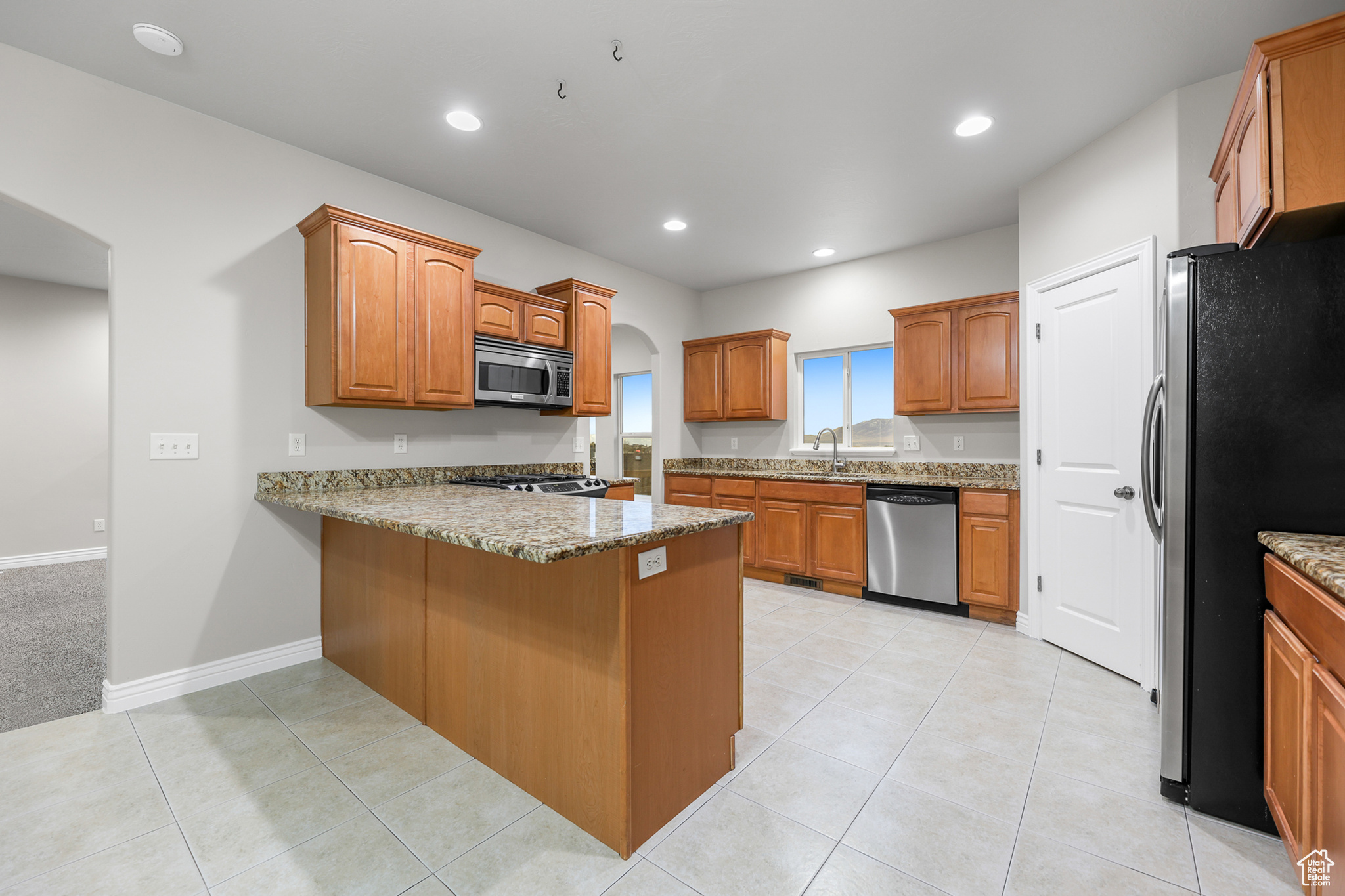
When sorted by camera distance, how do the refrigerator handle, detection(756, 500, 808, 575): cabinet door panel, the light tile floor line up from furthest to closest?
detection(756, 500, 808, 575): cabinet door panel < the refrigerator handle < the light tile floor

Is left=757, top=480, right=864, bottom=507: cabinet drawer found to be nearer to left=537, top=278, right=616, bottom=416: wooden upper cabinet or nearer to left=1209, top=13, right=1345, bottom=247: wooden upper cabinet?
left=537, top=278, right=616, bottom=416: wooden upper cabinet

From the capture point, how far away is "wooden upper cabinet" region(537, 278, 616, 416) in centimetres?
396

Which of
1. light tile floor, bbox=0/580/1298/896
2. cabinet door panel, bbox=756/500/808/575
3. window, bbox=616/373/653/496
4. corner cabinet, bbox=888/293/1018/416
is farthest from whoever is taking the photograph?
window, bbox=616/373/653/496

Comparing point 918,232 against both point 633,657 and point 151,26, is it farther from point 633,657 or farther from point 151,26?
point 151,26

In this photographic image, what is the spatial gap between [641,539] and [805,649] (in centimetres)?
207

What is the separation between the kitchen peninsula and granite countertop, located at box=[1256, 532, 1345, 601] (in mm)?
1321

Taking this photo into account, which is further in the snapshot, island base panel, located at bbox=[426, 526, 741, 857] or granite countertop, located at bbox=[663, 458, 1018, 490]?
granite countertop, located at bbox=[663, 458, 1018, 490]

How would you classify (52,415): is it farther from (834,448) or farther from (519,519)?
(834,448)

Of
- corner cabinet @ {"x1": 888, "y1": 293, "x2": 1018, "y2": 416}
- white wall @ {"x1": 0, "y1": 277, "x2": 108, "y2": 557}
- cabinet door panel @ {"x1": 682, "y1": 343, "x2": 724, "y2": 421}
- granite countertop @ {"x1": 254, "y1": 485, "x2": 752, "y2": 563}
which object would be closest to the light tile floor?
granite countertop @ {"x1": 254, "y1": 485, "x2": 752, "y2": 563}

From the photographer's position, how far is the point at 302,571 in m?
2.95

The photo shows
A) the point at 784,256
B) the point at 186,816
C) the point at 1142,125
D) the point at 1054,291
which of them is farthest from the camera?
the point at 784,256

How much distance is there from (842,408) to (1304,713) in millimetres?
3907

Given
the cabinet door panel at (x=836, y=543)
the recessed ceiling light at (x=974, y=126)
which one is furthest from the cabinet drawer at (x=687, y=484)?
the recessed ceiling light at (x=974, y=126)

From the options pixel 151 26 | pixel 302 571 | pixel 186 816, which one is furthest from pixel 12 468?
pixel 186 816
